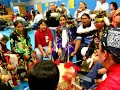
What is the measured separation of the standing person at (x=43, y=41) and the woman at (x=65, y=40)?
168mm

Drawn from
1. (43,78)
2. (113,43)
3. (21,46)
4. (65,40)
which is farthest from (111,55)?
(21,46)

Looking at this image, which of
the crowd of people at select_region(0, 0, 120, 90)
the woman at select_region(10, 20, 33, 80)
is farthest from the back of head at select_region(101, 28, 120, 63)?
the woman at select_region(10, 20, 33, 80)

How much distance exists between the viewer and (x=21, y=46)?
12.3 ft

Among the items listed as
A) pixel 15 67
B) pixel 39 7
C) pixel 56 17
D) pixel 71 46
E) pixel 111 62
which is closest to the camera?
pixel 111 62

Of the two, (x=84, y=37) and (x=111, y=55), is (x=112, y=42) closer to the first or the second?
(x=111, y=55)

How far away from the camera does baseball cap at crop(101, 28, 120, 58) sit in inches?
42.0

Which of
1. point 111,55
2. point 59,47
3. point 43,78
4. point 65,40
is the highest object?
point 111,55

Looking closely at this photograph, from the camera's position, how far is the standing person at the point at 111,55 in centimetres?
101

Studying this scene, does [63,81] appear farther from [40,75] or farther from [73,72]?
[40,75]

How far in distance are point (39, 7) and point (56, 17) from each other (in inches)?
286

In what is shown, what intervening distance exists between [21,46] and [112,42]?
2827mm

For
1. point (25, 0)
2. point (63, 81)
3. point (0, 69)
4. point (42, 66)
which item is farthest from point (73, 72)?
point (25, 0)

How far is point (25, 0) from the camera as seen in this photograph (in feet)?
46.6

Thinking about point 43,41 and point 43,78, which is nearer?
point 43,78
